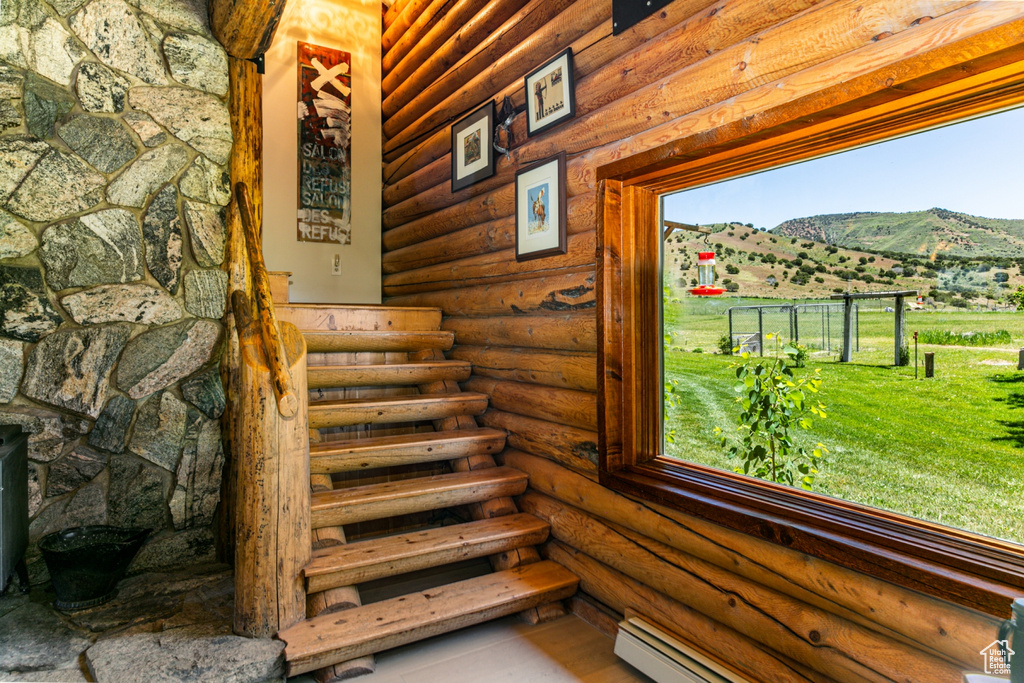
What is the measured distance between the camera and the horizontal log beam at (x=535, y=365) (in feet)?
8.75

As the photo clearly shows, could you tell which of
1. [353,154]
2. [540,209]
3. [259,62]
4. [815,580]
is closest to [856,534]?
[815,580]

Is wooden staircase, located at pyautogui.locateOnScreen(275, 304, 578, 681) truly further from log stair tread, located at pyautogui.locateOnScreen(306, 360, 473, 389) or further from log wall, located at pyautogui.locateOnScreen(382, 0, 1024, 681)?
log wall, located at pyautogui.locateOnScreen(382, 0, 1024, 681)

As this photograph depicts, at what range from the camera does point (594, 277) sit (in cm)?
256

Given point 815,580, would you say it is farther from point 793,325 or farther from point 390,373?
point 390,373

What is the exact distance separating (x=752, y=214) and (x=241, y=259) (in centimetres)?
269

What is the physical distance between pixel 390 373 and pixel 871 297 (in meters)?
2.50

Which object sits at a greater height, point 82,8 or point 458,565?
point 82,8

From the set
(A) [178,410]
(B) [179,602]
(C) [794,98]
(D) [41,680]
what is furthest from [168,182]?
(C) [794,98]

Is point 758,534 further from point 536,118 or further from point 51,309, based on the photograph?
point 51,309

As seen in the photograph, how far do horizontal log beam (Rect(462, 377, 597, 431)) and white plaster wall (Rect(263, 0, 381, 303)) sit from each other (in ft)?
6.62

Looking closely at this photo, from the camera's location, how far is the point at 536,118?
296 cm

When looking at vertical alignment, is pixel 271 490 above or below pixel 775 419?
below

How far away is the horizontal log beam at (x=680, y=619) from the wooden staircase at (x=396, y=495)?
0.09m

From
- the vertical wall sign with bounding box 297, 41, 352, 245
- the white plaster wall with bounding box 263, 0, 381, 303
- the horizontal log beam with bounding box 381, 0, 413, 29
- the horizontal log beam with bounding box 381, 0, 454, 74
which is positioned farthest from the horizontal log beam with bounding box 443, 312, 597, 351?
the horizontal log beam with bounding box 381, 0, 413, 29
